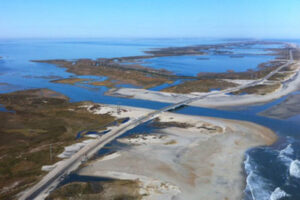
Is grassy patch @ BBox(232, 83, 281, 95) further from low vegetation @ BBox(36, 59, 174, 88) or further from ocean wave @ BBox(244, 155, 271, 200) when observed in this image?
ocean wave @ BBox(244, 155, 271, 200)

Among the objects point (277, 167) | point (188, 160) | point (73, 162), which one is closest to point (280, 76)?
point (277, 167)

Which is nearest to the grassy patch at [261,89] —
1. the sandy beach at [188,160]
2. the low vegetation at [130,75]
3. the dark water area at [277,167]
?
the dark water area at [277,167]

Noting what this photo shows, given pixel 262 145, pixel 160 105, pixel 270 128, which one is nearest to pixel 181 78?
pixel 160 105

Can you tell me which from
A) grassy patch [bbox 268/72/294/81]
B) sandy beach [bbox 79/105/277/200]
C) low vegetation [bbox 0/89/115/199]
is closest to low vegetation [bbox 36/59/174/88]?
low vegetation [bbox 0/89/115/199]

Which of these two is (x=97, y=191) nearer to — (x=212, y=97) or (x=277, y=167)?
(x=277, y=167)

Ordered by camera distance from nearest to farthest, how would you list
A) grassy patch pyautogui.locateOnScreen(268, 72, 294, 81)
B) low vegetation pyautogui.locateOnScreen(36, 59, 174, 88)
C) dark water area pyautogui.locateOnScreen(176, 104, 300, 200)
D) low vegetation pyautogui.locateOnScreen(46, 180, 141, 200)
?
low vegetation pyautogui.locateOnScreen(46, 180, 141, 200) < dark water area pyautogui.locateOnScreen(176, 104, 300, 200) < low vegetation pyautogui.locateOnScreen(36, 59, 174, 88) < grassy patch pyautogui.locateOnScreen(268, 72, 294, 81)

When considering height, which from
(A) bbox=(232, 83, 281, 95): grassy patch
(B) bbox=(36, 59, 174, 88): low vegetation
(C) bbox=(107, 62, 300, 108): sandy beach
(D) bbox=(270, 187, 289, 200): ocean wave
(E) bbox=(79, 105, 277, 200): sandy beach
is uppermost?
(B) bbox=(36, 59, 174, 88): low vegetation
